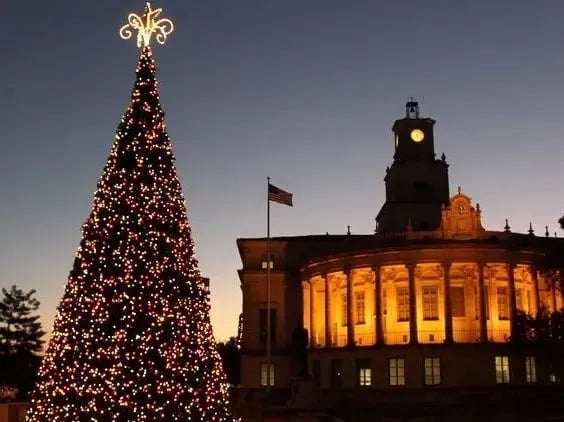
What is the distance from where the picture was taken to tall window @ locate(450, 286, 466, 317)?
54.9m

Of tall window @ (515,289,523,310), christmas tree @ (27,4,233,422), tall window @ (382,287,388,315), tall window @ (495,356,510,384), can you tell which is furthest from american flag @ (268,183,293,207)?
christmas tree @ (27,4,233,422)

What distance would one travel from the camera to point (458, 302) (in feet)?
181

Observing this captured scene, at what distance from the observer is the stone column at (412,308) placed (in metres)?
52.2

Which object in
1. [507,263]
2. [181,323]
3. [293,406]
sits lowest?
[293,406]

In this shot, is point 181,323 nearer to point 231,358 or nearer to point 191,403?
point 191,403

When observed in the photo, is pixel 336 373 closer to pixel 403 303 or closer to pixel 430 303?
pixel 403 303

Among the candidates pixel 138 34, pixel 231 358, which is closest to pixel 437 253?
pixel 138 34

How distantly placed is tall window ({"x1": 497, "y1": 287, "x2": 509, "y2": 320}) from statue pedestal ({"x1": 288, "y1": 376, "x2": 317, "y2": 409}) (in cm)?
2077

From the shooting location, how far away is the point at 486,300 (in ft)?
177

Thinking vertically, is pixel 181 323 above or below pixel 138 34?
below

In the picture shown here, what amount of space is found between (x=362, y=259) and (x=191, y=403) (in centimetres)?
3714

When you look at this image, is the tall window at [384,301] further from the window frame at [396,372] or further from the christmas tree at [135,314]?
the christmas tree at [135,314]

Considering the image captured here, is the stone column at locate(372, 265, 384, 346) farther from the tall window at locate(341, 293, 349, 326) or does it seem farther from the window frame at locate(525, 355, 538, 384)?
the window frame at locate(525, 355, 538, 384)

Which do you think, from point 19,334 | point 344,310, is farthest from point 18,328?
point 344,310
